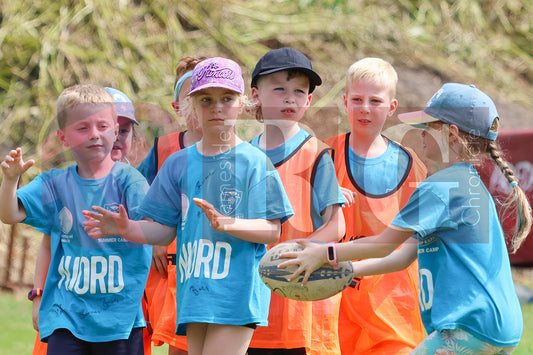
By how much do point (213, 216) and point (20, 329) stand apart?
4407 mm

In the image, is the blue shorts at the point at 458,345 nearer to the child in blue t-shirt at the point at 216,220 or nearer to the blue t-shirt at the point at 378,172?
the child in blue t-shirt at the point at 216,220

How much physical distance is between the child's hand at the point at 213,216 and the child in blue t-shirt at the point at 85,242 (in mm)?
661

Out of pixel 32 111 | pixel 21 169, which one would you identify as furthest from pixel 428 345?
pixel 32 111

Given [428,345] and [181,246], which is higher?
[181,246]

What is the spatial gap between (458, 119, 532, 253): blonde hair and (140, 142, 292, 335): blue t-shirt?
88 centimetres

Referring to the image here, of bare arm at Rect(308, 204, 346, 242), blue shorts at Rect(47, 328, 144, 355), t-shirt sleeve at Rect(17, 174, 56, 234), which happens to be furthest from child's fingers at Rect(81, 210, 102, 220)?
bare arm at Rect(308, 204, 346, 242)

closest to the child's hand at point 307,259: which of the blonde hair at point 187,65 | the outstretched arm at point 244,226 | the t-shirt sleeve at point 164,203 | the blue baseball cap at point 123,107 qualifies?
the outstretched arm at point 244,226

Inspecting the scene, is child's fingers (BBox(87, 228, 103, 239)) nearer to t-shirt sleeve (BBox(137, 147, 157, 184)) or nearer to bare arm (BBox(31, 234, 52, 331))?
bare arm (BBox(31, 234, 52, 331))

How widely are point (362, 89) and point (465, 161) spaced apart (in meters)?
1.20

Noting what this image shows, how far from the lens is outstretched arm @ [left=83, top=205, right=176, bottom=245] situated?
3514mm

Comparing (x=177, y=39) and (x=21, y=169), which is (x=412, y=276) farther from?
(x=177, y=39)

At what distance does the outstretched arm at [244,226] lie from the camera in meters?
3.28

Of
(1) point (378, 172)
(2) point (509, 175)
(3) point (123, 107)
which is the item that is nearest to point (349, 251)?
(2) point (509, 175)

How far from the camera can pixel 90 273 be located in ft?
12.5
